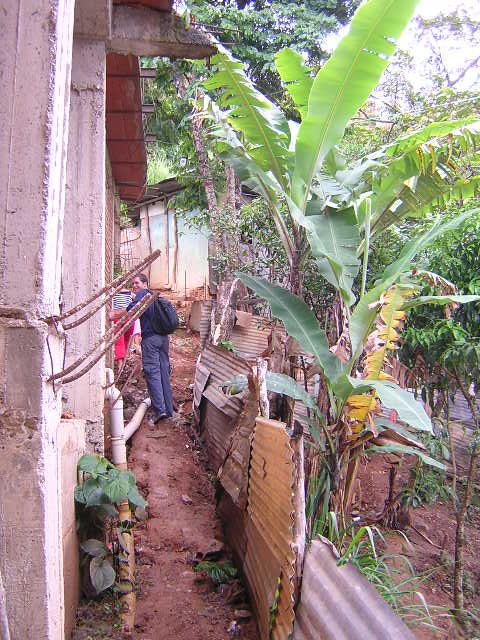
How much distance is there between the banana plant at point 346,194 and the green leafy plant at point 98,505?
1201 millimetres

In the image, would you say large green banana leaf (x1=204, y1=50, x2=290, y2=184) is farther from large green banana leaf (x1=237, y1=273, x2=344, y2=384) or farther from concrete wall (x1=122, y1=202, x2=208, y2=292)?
concrete wall (x1=122, y1=202, x2=208, y2=292)

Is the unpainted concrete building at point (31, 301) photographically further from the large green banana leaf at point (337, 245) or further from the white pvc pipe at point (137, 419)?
the white pvc pipe at point (137, 419)

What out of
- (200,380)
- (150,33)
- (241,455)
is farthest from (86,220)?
(200,380)

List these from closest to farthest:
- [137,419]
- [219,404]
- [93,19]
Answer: [93,19]
[219,404]
[137,419]

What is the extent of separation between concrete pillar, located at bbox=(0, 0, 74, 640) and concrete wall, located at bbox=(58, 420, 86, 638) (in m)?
1.01

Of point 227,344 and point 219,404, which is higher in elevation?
point 227,344

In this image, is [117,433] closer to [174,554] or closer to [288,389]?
[174,554]

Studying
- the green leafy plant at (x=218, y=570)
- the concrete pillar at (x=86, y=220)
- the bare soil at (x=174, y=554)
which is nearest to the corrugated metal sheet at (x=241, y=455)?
the green leafy plant at (x=218, y=570)

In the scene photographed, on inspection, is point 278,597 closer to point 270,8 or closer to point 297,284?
point 297,284

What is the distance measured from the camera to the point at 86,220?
13.2 ft

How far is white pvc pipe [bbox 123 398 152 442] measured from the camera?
637cm

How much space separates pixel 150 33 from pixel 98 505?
3.61 meters

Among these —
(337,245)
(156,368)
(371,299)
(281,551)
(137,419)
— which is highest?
(337,245)

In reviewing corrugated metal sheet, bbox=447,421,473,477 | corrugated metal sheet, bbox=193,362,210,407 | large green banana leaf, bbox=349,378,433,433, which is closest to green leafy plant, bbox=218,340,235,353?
corrugated metal sheet, bbox=193,362,210,407
